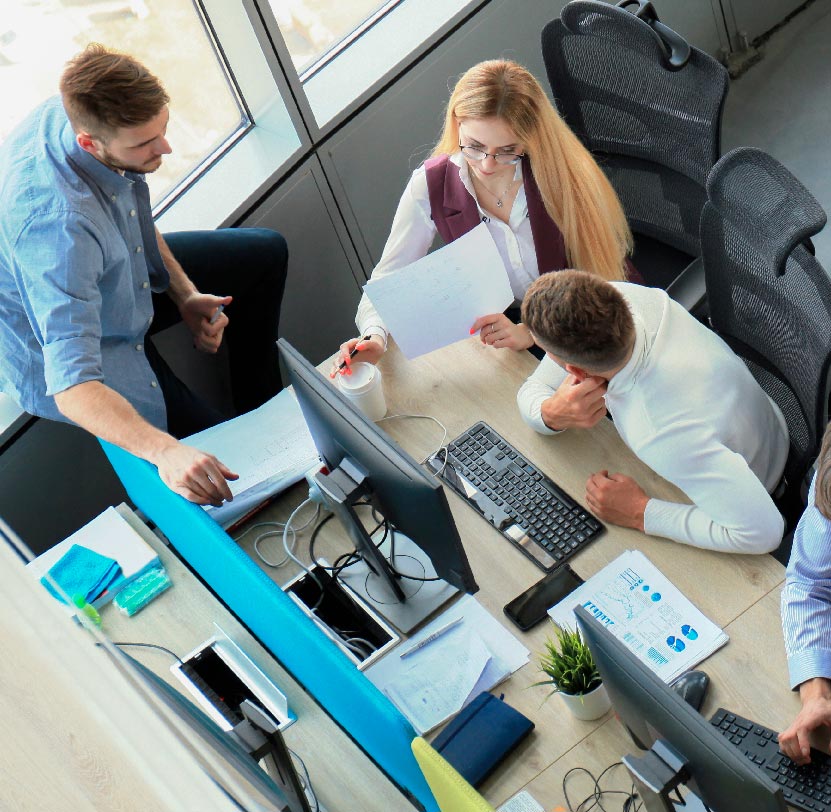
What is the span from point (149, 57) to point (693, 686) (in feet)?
7.35

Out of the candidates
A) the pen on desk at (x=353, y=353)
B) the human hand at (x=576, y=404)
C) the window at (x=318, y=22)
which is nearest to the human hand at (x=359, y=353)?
the pen on desk at (x=353, y=353)

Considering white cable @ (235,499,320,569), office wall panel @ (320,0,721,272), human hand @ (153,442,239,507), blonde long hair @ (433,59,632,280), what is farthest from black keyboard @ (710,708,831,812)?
office wall panel @ (320,0,721,272)

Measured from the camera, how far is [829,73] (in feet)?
13.2

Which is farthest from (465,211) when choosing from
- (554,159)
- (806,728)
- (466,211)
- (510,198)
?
(806,728)

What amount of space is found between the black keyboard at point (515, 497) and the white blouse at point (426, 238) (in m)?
0.37

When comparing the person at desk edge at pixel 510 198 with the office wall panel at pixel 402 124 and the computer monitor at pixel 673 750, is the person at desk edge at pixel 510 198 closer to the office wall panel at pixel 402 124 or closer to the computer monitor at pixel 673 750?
the office wall panel at pixel 402 124

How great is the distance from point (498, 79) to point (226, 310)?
38.6 inches

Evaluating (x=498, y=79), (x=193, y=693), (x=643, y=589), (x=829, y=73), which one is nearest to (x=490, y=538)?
(x=643, y=589)

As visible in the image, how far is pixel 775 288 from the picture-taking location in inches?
80.7

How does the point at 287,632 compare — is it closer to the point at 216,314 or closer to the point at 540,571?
the point at 540,571

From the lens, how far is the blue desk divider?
164 centimetres

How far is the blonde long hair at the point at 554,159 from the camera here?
7.80ft

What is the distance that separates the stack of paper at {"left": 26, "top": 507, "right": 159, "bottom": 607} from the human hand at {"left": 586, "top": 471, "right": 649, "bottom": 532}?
2.99ft

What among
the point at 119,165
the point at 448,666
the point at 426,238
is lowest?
the point at 448,666
